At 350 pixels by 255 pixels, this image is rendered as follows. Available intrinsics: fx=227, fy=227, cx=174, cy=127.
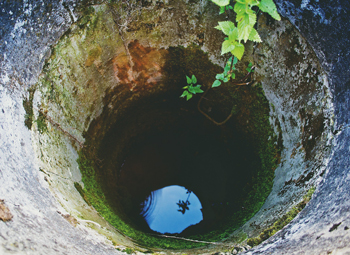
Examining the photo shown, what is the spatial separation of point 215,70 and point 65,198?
181cm

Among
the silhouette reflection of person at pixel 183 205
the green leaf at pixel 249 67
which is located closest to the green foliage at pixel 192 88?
the green leaf at pixel 249 67

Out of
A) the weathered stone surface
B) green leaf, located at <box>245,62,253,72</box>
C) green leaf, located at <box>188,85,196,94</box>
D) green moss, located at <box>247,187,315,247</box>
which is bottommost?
green moss, located at <box>247,187,315,247</box>

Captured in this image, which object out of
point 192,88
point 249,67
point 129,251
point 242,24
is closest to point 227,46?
point 242,24

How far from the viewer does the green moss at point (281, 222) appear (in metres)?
1.26

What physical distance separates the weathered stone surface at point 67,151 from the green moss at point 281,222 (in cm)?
4

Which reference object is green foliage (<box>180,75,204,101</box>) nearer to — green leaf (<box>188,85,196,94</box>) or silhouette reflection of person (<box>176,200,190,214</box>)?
green leaf (<box>188,85,196,94</box>)

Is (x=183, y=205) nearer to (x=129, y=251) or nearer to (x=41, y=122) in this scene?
(x=129, y=251)

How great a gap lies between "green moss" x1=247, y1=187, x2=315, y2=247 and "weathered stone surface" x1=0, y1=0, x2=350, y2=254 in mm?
37

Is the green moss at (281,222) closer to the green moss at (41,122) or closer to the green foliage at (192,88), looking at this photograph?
the green foliage at (192,88)

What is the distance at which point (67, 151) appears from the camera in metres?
1.96

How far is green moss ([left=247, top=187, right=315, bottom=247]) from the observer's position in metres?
1.26

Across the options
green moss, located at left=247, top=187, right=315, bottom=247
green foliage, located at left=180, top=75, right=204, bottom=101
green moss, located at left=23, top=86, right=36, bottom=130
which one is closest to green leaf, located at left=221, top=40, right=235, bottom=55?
green foliage, located at left=180, top=75, right=204, bottom=101

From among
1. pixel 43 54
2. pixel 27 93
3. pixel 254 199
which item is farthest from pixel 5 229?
pixel 254 199

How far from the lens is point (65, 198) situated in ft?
4.87
